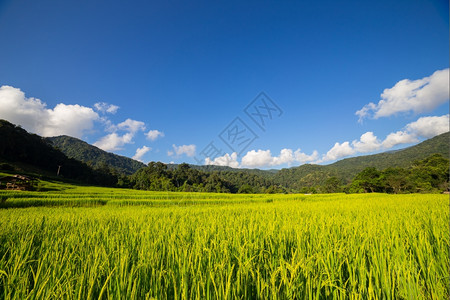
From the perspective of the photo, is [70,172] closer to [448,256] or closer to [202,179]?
[202,179]

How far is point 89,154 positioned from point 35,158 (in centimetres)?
10221

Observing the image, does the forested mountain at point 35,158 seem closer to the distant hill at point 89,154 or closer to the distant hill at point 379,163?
the distant hill at point 89,154

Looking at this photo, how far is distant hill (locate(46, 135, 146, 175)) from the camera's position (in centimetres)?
13788

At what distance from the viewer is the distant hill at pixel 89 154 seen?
5428 inches

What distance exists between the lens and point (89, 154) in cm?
14275

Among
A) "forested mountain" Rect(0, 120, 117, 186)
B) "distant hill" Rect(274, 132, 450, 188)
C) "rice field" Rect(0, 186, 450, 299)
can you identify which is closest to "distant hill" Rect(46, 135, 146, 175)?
"forested mountain" Rect(0, 120, 117, 186)

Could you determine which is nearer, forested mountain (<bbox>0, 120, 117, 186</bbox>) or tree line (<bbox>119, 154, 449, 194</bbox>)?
tree line (<bbox>119, 154, 449, 194</bbox>)

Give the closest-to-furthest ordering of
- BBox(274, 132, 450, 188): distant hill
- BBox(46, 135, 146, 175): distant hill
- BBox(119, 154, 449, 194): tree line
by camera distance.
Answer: BBox(119, 154, 449, 194): tree line, BBox(274, 132, 450, 188): distant hill, BBox(46, 135, 146, 175): distant hill

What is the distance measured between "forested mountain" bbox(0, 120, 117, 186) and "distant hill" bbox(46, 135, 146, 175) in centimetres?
7261

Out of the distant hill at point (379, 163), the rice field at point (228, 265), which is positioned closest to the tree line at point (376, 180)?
the distant hill at point (379, 163)

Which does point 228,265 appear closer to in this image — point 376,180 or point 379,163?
point 376,180

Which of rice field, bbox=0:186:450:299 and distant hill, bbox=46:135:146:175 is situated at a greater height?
distant hill, bbox=46:135:146:175

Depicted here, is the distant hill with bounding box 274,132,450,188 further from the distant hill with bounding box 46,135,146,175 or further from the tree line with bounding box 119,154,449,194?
the distant hill with bounding box 46,135,146,175

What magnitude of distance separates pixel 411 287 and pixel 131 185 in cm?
7579
